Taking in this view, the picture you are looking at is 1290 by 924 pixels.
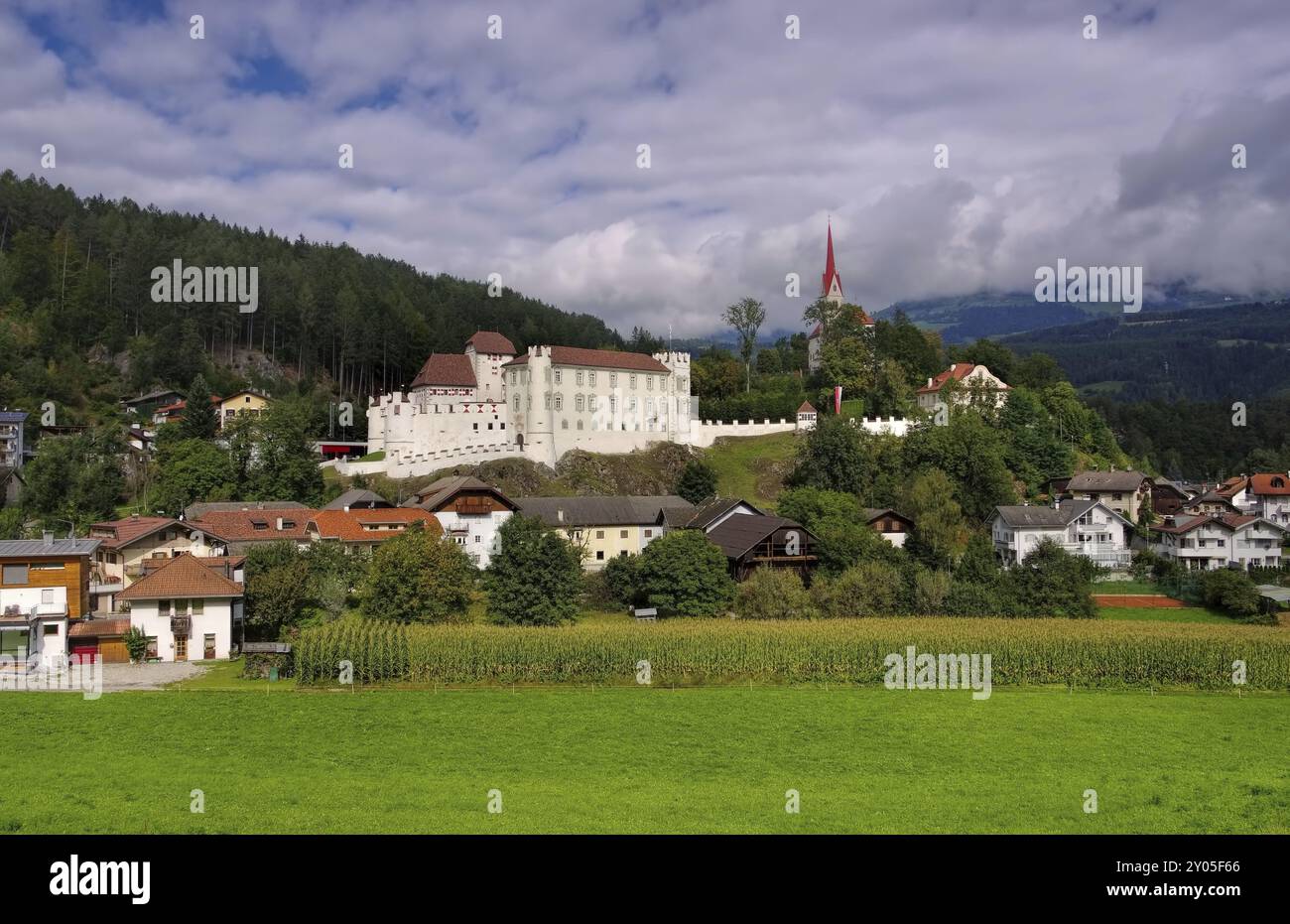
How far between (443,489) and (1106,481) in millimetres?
42736

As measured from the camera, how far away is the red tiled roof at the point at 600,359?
2734 inches

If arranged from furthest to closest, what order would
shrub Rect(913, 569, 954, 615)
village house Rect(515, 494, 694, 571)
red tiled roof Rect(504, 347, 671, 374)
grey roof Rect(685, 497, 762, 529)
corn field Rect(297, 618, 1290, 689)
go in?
red tiled roof Rect(504, 347, 671, 374), village house Rect(515, 494, 694, 571), grey roof Rect(685, 497, 762, 529), shrub Rect(913, 569, 954, 615), corn field Rect(297, 618, 1290, 689)

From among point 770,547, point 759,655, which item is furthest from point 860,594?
point 759,655

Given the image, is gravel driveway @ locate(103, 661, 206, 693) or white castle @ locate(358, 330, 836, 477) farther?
white castle @ locate(358, 330, 836, 477)

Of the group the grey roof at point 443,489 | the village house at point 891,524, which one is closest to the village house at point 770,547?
the village house at point 891,524

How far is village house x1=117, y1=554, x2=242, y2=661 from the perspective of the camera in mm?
36594

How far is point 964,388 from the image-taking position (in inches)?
3002

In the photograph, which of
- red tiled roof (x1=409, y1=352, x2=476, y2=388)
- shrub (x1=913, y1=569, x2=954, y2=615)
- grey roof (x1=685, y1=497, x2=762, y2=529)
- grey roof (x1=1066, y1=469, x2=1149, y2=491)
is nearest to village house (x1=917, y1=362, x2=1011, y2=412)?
grey roof (x1=1066, y1=469, x2=1149, y2=491)

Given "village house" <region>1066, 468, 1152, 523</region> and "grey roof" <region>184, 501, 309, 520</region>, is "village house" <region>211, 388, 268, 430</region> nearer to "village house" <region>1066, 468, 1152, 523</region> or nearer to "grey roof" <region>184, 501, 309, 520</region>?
"grey roof" <region>184, 501, 309, 520</region>

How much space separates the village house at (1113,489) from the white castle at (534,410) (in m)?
19.8

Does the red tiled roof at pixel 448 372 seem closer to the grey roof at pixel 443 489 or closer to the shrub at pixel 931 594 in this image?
the grey roof at pixel 443 489

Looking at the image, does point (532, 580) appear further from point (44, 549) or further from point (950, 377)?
point (950, 377)

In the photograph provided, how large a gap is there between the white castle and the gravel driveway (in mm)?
28047

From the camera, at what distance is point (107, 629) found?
36.7m
